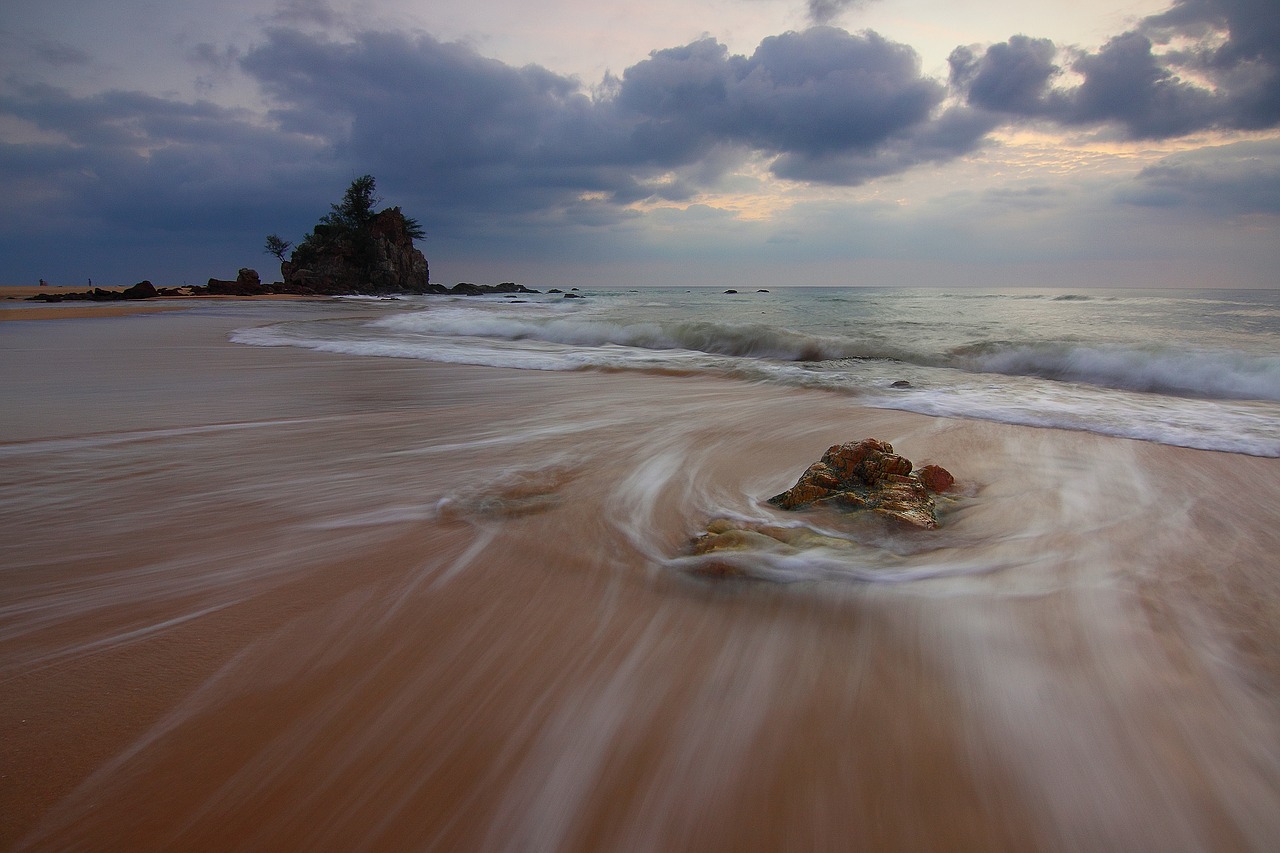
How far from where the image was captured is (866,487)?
8.83 feet

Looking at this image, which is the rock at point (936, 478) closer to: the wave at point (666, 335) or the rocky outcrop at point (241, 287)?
the wave at point (666, 335)

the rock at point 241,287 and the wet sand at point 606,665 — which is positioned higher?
the rock at point 241,287

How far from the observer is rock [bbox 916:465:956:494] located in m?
2.86

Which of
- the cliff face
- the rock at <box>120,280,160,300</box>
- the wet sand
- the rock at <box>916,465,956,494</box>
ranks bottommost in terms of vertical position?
the wet sand

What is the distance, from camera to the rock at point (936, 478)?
2855 mm

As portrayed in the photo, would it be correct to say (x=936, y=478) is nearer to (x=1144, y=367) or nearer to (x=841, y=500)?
(x=841, y=500)

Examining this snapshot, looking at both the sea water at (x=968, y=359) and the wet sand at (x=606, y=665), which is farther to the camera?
the sea water at (x=968, y=359)

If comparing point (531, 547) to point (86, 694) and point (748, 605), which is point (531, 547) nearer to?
point (748, 605)

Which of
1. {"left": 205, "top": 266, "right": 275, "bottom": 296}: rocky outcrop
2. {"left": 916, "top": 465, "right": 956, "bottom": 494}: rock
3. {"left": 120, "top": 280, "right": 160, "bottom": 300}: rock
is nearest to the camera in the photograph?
{"left": 916, "top": 465, "right": 956, "bottom": 494}: rock

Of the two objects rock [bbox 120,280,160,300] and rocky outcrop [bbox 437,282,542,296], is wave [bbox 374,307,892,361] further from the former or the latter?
rocky outcrop [bbox 437,282,542,296]

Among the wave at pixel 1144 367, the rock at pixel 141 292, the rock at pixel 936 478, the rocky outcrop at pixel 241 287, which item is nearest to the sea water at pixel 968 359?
the wave at pixel 1144 367

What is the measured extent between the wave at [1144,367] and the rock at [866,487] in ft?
18.2

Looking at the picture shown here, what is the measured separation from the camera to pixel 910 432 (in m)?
4.18

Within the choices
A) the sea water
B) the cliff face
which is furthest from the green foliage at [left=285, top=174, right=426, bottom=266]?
the sea water
